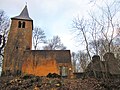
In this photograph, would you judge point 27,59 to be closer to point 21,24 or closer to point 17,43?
point 17,43

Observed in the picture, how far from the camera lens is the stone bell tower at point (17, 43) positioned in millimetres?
32656

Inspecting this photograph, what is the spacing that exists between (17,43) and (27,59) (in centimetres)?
420

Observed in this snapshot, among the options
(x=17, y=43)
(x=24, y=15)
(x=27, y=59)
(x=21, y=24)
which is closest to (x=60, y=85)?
(x=27, y=59)

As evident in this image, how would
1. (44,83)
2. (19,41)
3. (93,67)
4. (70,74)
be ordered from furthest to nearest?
1. (19,41)
2. (70,74)
3. (93,67)
4. (44,83)

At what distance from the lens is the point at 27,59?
3341cm

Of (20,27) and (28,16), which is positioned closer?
(20,27)

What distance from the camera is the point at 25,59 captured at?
33.4m

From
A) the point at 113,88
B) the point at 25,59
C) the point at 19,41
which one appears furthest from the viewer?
the point at 19,41

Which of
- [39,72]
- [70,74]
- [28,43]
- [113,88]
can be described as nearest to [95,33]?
[113,88]

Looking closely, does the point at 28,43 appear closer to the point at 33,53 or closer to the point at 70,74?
the point at 33,53

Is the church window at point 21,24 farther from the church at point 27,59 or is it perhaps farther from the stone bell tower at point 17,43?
the church at point 27,59

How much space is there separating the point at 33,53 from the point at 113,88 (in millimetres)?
20514

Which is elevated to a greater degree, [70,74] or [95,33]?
[95,33]

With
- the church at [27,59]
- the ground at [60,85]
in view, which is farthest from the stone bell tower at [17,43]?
the ground at [60,85]
